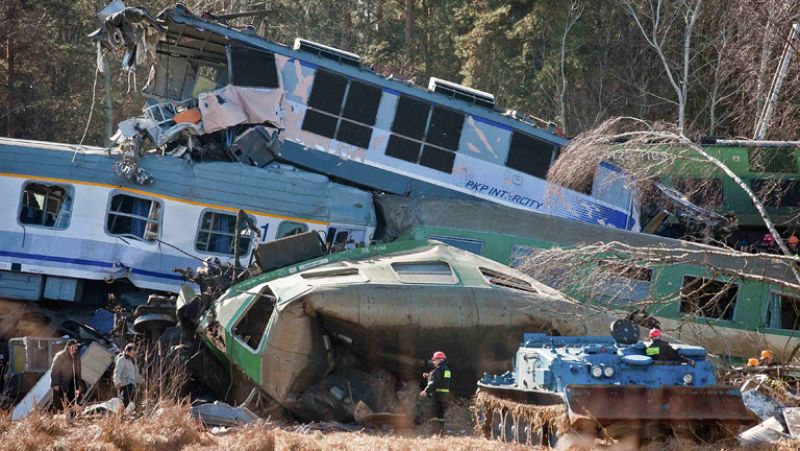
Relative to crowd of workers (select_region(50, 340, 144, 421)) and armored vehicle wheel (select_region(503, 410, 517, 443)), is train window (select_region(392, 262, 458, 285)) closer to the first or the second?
armored vehicle wheel (select_region(503, 410, 517, 443))

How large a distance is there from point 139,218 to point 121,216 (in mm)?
341

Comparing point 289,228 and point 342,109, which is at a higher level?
point 342,109

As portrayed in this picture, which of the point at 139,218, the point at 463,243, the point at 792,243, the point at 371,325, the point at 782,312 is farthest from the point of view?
the point at 792,243

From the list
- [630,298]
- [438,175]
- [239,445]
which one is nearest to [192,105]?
[438,175]

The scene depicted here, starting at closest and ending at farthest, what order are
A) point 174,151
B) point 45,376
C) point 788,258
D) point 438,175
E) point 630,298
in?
point 788,258
point 45,376
point 630,298
point 174,151
point 438,175

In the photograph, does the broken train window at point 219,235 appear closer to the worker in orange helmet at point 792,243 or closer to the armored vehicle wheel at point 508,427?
the armored vehicle wheel at point 508,427

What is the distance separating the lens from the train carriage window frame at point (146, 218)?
19797 millimetres

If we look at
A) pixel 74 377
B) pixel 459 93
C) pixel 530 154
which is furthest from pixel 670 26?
pixel 74 377

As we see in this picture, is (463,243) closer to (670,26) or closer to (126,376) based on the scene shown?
(126,376)

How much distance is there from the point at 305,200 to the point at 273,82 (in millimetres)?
2842

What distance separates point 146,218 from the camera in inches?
785

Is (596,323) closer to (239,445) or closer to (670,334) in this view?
(670,334)

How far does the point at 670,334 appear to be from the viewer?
56.3 feet

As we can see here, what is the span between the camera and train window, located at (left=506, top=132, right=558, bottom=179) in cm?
2319
